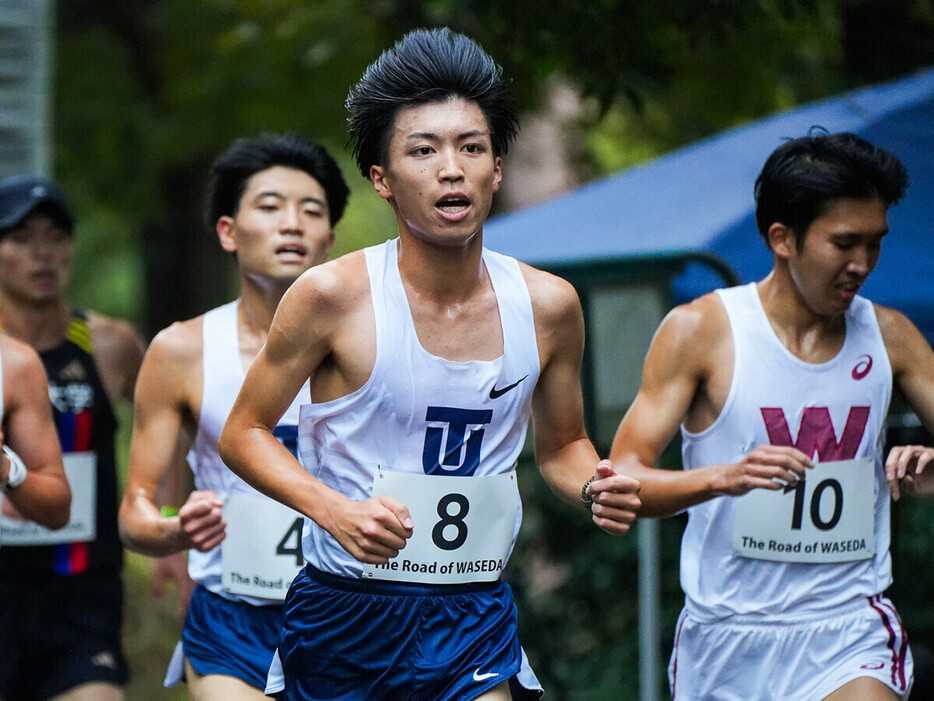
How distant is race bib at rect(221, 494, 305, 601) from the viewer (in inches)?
169

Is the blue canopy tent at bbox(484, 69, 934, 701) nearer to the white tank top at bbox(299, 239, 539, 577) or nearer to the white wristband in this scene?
the white tank top at bbox(299, 239, 539, 577)

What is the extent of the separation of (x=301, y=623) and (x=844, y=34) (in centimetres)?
554

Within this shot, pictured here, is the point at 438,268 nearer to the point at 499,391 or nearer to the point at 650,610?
the point at 499,391

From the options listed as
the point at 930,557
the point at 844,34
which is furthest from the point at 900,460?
the point at 844,34

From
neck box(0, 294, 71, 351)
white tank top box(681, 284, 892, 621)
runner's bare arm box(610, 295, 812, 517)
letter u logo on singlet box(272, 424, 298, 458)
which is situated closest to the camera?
runner's bare arm box(610, 295, 812, 517)

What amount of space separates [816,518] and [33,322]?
2.92 metres

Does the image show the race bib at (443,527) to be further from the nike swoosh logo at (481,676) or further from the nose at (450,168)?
the nose at (450,168)

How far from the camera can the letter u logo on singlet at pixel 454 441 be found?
3344 millimetres

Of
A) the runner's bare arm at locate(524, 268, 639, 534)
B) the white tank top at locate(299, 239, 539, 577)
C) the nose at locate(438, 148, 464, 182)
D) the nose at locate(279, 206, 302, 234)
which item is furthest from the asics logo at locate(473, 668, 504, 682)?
the nose at locate(279, 206, 302, 234)

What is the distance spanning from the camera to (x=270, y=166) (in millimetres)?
4840

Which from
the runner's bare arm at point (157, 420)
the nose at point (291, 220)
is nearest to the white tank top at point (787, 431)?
the nose at point (291, 220)

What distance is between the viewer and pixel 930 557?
24.0ft

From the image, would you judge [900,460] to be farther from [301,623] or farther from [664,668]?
[664,668]

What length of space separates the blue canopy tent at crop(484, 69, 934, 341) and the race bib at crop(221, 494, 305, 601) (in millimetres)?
1716
